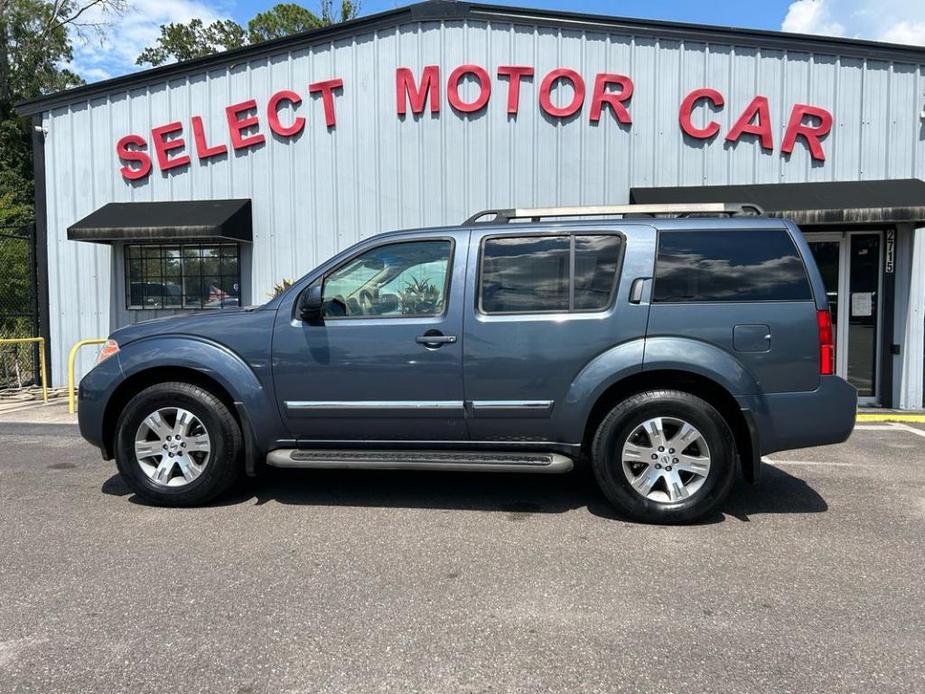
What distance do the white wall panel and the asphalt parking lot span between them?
5.37 m

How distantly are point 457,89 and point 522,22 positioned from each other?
4.15 ft

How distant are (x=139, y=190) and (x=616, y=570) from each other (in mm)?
9577

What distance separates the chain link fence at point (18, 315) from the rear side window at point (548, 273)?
9.20 m

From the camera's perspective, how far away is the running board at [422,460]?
4.20 meters

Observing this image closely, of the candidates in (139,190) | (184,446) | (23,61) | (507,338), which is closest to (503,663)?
(507,338)

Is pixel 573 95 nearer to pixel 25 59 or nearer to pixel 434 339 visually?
pixel 434 339

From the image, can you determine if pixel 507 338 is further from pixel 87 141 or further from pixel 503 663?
pixel 87 141

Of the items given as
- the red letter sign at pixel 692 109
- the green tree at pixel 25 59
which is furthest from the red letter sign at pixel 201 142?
the green tree at pixel 25 59


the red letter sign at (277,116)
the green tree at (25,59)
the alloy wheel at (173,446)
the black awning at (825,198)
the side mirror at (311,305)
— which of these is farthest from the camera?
the green tree at (25,59)

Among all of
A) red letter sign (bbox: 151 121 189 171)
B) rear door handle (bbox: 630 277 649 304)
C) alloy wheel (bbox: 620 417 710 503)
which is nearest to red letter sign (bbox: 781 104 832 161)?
rear door handle (bbox: 630 277 649 304)

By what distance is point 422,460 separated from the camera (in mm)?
4305

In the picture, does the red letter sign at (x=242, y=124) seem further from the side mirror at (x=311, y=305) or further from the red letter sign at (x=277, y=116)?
the side mirror at (x=311, y=305)

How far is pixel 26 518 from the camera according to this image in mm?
4469

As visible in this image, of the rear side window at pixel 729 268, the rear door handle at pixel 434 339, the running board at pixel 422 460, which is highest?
the rear side window at pixel 729 268
